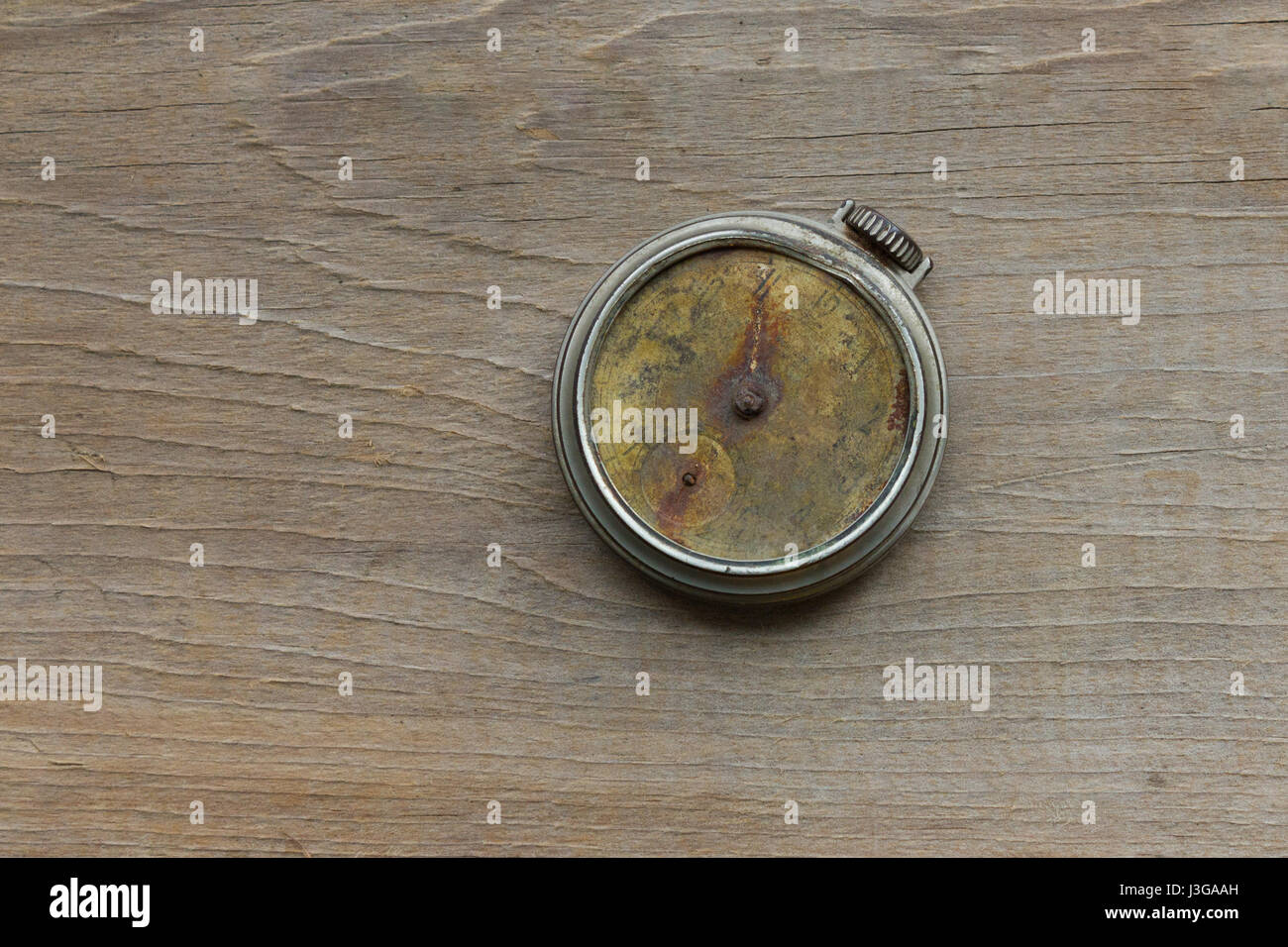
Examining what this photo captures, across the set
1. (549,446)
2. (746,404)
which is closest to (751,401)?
(746,404)

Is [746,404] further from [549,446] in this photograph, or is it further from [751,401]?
[549,446]

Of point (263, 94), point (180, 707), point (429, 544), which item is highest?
Result: point (263, 94)

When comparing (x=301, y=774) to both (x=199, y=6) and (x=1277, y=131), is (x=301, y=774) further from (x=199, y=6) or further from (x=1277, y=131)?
(x=1277, y=131)

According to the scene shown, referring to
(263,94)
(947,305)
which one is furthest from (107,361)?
(947,305)

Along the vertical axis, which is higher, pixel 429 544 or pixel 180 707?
pixel 429 544
